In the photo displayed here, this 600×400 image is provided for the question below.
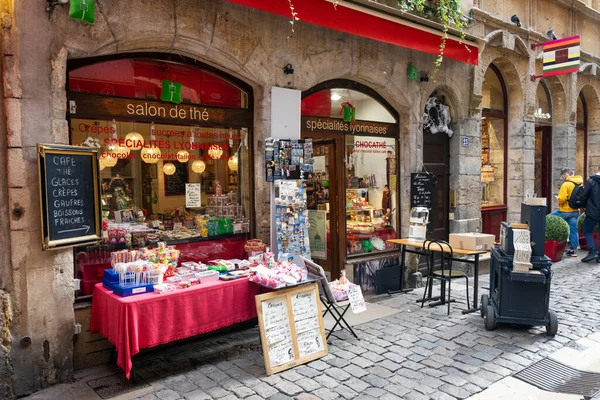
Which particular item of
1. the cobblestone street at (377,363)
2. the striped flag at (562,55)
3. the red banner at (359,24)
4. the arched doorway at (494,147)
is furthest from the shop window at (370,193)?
the striped flag at (562,55)

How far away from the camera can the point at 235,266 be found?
533 centimetres

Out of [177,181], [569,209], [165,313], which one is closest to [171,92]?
[177,181]

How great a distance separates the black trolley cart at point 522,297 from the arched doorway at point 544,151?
7.72 m

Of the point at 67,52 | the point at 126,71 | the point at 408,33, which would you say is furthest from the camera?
the point at 408,33

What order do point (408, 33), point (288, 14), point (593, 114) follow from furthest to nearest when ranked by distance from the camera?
1. point (593, 114)
2. point (408, 33)
3. point (288, 14)

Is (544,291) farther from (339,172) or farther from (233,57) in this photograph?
(233,57)

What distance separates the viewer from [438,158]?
8602 millimetres

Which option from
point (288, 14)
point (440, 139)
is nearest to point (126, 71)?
point (288, 14)

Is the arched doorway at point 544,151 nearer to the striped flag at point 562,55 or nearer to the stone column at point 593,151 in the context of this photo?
the striped flag at point 562,55

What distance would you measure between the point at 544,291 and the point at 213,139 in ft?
13.9

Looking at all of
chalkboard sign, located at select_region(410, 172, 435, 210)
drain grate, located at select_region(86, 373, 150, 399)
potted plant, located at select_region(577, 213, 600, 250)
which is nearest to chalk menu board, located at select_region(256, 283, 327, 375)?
drain grate, located at select_region(86, 373, 150, 399)

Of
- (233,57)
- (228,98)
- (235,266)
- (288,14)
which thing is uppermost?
(288,14)

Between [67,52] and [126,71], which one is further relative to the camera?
[126,71]

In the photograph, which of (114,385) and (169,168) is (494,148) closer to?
(169,168)
